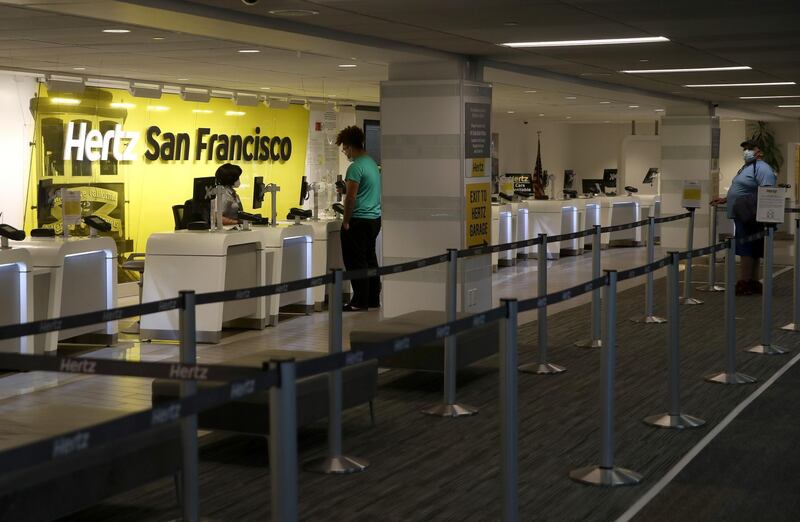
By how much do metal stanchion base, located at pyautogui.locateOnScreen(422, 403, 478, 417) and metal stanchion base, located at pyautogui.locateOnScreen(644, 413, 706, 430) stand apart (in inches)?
41.3

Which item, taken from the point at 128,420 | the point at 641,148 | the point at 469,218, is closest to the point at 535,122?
the point at 641,148

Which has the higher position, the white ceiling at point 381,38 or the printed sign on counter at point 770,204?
the white ceiling at point 381,38

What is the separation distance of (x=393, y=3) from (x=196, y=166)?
975 cm

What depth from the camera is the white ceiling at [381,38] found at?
6848mm

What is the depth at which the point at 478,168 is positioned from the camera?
396 inches

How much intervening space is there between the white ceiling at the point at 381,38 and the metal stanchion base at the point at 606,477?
9.30 feet

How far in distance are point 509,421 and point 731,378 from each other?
3.74 meters

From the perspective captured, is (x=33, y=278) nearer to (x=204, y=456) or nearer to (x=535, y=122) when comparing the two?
(x=204, y=456)

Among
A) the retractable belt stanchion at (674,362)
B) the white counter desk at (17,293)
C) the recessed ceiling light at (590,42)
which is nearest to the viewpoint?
the retractable belt stanchion at (674,362)

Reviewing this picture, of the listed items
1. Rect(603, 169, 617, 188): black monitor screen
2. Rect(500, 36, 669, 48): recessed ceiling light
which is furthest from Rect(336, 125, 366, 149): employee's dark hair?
Rect(603, 169, 617, 188): black monitor screen

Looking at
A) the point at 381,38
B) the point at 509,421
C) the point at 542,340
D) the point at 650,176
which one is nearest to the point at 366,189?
the point at 381,38

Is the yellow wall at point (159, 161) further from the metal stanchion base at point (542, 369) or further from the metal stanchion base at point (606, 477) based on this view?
the metal stanchion base at point (606, 477)

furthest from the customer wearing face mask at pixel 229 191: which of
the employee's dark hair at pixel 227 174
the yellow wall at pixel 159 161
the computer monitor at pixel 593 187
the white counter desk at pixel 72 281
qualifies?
the computer monitor at pixel 593 187

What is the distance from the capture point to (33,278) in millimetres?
8680
